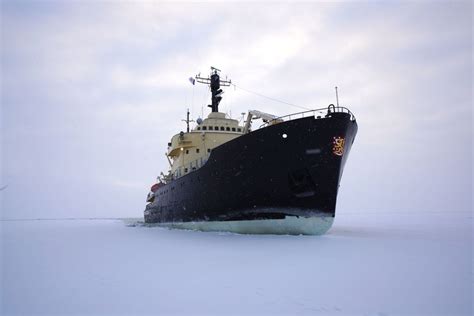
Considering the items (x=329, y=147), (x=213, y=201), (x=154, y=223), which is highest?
(x=329, y=147)

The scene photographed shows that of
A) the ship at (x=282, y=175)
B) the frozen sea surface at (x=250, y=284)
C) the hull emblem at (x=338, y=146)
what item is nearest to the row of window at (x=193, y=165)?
the ship at (x=282, y=175)

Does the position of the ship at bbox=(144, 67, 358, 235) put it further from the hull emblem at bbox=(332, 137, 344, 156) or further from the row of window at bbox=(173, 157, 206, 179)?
the row of window at bbox=(173, 157, 206, 179)

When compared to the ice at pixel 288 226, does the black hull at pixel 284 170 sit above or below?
above

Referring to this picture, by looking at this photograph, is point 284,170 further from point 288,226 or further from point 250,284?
point 250,284

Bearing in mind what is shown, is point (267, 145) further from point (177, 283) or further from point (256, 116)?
point (177, 283)

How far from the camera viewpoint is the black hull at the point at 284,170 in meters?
12.9

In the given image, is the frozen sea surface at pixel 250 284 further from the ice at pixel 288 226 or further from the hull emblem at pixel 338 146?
the hull emblem at pixel 338 146

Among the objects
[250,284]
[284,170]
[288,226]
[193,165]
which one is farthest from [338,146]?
[193,165]

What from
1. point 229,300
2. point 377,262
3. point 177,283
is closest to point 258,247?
point 377,262

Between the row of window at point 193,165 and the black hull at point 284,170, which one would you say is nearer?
the black hull at point 284,170

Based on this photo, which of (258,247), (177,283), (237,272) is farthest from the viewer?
(258,247)

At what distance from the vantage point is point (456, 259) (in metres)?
7.35

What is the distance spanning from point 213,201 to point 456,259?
11094 millimetres

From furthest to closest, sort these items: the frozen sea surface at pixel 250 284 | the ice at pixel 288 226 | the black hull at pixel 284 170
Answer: the ice at pixel 288 226
the black hull at pixel 284 170
the frozen sea surface at pixel 250 284
